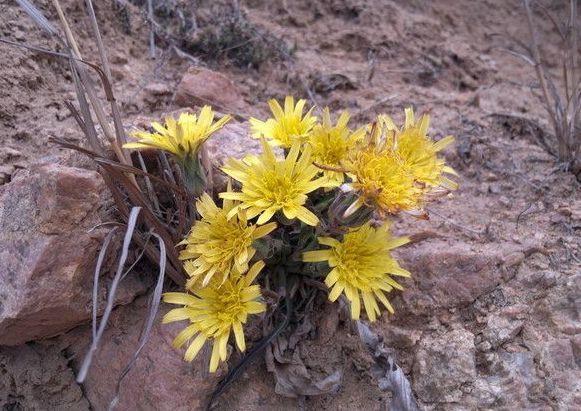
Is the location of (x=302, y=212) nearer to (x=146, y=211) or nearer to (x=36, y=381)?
(x=146, y=211)

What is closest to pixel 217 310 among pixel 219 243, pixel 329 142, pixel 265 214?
pixel 219 243

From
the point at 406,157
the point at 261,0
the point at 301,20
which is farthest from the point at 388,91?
the point at 406,157

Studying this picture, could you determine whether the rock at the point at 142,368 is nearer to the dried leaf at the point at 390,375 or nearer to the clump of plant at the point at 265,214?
the clump of plant at the point at 265,214

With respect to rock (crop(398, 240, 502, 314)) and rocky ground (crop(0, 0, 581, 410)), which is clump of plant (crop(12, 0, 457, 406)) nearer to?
rocky ground (crop(0, 0, 581, 410))

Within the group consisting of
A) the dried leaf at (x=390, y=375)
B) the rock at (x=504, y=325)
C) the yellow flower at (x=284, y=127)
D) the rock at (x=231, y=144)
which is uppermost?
the yellow flower at (x=284, y=127)

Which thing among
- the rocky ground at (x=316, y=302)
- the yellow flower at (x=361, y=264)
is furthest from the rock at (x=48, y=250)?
the yellow flower at (x=361, y=264)

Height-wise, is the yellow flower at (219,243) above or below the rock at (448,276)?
above

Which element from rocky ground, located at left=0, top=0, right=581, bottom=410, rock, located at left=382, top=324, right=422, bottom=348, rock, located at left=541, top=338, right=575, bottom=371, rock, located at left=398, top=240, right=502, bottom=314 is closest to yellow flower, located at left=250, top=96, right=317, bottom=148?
rocky ground, located at left=0, top=0, right=581, bottom=410
